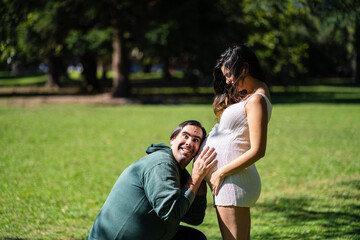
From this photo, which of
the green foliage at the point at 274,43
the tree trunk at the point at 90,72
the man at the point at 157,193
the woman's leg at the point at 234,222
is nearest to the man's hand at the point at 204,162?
the man at the point at 157,193

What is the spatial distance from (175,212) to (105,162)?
275 inches

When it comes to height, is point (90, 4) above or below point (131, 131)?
above

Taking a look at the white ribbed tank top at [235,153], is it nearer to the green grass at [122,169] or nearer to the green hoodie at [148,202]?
the green hoodie at [148,202]

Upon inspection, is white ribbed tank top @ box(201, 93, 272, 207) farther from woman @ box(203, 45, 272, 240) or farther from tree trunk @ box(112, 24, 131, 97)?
tree trunk @ box(112, 24, 131, 97)

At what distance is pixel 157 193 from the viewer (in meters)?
2.76

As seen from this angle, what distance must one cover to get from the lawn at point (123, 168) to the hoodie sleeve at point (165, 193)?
2619mm

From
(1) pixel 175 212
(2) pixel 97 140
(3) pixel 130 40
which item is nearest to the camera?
(1) pixel 175 212

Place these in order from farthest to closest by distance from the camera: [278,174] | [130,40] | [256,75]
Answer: [130,40] → [278,174] → [256,75]

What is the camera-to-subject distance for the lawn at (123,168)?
5.65m

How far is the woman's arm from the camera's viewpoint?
2.90 m

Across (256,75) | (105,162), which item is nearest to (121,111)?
(105,162)

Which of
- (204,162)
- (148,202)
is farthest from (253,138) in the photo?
(148,202)

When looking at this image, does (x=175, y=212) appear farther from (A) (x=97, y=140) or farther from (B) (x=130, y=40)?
(B) (x=130, y=40)

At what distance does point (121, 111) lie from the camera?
2044 cm
